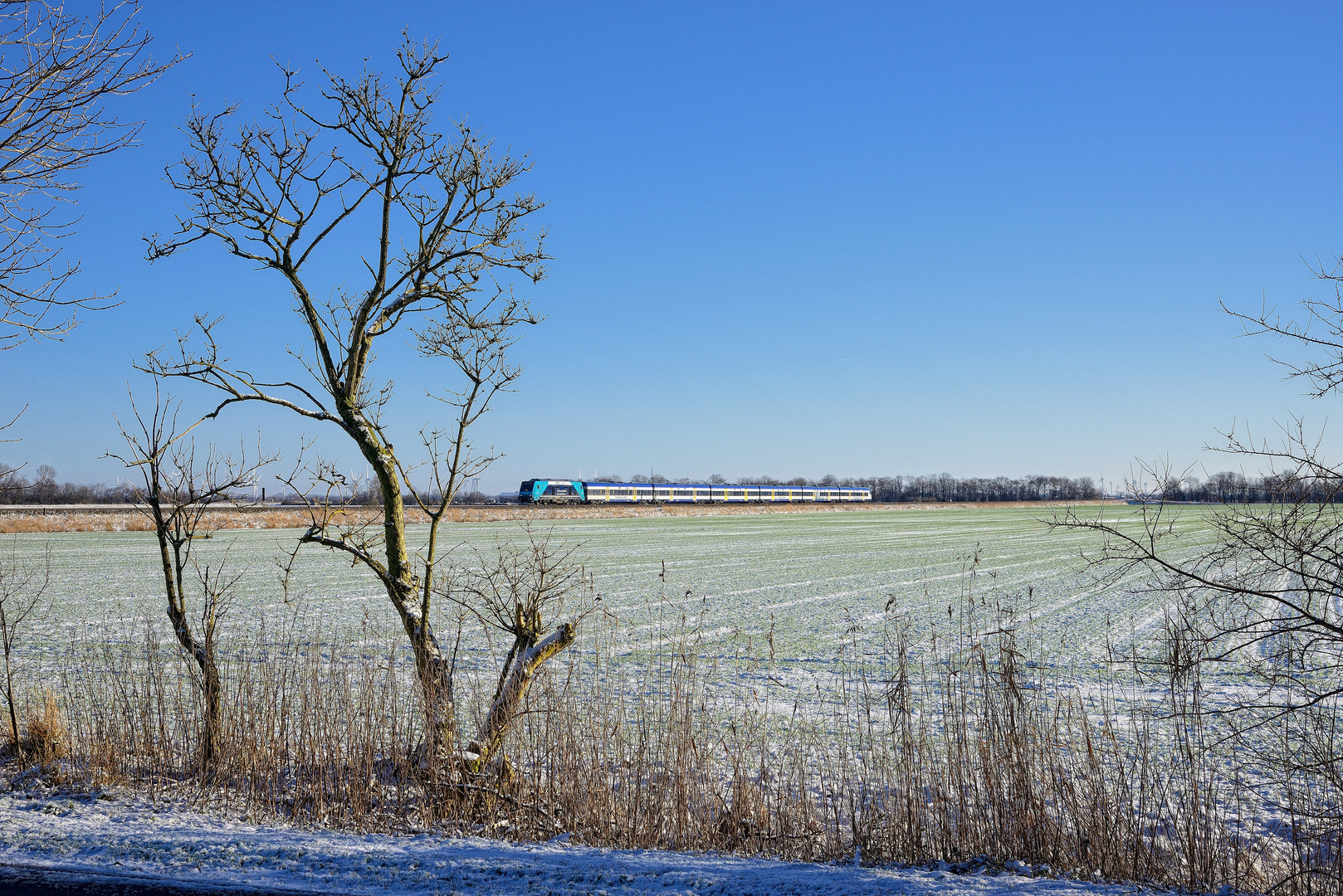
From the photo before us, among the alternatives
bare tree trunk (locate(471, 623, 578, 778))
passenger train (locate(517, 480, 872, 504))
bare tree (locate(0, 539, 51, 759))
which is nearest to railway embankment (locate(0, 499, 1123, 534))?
bare tree (locate(0, 539, 51, 759))

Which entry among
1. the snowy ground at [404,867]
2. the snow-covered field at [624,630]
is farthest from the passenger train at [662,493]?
the snowy ground at [404,867]

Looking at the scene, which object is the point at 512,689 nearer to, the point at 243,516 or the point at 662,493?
the point at 243,516

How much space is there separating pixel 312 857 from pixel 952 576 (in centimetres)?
2173

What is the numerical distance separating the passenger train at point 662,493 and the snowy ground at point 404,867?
87278mm

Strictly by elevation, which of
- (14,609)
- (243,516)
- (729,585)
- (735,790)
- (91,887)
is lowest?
(729,585)

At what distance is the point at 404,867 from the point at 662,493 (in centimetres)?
10744

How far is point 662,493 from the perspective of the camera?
368 feet

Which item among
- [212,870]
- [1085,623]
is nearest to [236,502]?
[212,870]

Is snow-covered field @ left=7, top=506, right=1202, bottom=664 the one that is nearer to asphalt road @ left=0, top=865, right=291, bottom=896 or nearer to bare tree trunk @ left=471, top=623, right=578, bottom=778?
bare tree trunk @ left=471, top=623, right=578, bottom=778

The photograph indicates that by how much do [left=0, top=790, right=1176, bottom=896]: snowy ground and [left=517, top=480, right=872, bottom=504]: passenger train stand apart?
87278 millimetres

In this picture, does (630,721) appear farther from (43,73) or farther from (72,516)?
(72,516)

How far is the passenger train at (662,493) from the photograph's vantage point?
319 ft

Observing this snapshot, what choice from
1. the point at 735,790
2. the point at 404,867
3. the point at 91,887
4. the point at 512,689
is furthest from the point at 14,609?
the point at 735,790

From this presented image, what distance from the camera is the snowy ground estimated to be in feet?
14.6
